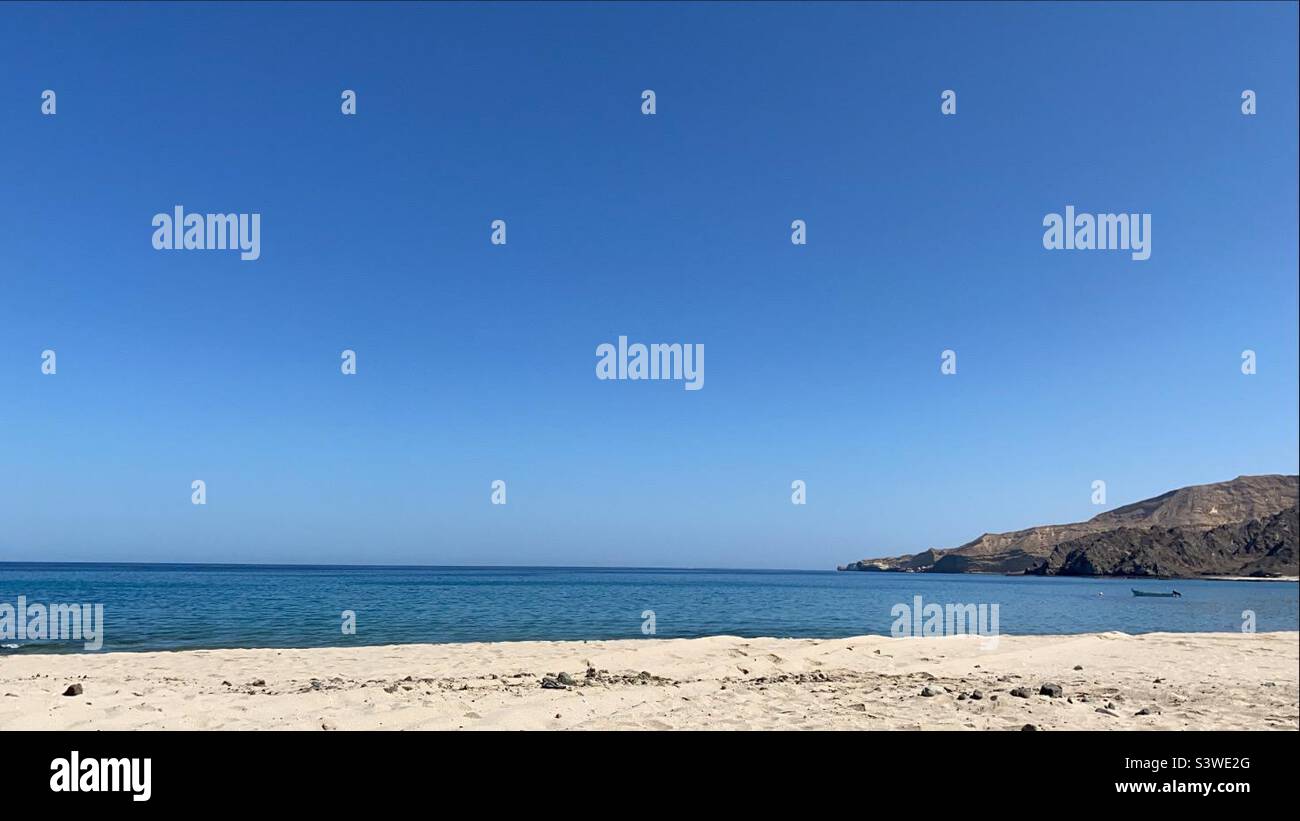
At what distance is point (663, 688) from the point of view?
45.4 ft

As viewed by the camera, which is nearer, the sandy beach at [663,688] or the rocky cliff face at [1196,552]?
the sandy beach at [663,688]

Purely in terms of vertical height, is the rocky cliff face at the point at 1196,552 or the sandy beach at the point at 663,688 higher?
the sandy beach at the point at 663,688

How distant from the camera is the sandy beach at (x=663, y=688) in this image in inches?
424

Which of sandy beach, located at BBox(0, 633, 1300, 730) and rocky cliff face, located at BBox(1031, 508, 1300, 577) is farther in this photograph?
rocky cliff face, located at BBox(1031, 508, 1300, 577)

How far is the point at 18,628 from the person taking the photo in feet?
86.4

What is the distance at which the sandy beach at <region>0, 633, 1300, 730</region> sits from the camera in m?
10.8

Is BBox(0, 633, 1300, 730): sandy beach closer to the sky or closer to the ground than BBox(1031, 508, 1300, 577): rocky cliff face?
closer to the sky

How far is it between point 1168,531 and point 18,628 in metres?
211

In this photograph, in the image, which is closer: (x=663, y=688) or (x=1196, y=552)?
(x=663, y=688)

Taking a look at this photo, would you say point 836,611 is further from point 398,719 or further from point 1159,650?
point 398,719

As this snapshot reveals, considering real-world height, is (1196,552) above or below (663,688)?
below
